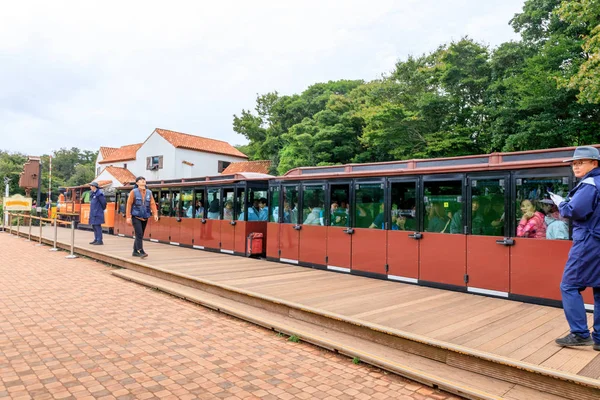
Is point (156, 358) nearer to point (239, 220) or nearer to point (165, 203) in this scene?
point (239, 220)

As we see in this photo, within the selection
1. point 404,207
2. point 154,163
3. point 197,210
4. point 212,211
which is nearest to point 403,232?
point 404,207

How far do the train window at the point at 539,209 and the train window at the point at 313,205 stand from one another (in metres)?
4.07

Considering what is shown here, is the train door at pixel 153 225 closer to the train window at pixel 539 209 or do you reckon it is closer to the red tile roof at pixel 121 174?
the train window at pixel 539 209

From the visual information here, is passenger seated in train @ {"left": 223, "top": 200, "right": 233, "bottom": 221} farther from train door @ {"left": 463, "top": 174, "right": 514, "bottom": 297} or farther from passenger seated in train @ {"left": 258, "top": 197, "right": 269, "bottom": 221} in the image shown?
train door @ {"left": 463, "top": 174, "right": 514, "bottom": 297}

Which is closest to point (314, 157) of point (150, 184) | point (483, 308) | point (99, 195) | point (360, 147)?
point (360, 147)

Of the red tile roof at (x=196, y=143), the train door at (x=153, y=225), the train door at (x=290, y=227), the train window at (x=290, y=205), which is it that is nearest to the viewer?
the train door at (x=290, y=227)

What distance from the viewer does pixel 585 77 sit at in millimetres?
14141

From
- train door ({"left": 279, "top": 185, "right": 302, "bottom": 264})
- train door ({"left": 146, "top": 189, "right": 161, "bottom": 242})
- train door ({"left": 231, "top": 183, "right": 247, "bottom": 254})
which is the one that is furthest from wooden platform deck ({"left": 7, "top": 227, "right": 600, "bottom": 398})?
train door ({"left": 146, "top": 189, "right": 161, "bottom": 242})

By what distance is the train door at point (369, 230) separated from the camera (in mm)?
7852

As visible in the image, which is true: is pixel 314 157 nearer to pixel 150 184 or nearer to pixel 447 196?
pixel 150 184

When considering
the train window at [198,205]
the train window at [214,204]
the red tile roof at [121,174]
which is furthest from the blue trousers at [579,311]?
the red tile roof at [121,174]

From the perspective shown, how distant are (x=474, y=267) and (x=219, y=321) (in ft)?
13.5

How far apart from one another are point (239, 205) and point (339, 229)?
3748 mm

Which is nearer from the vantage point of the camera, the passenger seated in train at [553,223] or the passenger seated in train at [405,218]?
the passenger seated in train at [553,223]
